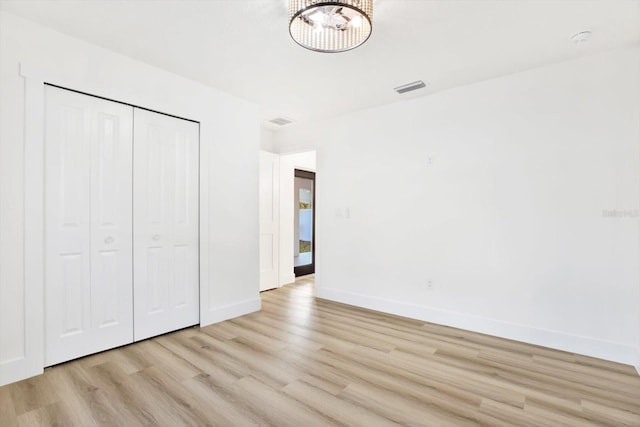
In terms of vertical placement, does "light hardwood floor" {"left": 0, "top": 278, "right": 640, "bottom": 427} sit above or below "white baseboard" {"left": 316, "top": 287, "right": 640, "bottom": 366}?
below

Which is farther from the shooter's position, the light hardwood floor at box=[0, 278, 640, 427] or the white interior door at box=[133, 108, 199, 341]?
the white interior door at box=[133, 108, 199, 341]

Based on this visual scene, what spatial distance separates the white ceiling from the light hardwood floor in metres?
2.61

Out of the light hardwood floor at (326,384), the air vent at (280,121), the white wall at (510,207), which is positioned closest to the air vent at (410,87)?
the white wall at (510,207)

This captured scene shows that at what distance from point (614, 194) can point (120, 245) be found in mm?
4267

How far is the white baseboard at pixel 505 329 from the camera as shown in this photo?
8.47 feet

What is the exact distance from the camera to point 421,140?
3662 mm

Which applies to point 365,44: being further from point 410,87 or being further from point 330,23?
point 410,87

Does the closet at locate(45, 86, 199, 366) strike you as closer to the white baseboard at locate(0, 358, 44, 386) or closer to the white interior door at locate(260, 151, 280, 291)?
the white baseboard at locate(0, 358, 44, 386)

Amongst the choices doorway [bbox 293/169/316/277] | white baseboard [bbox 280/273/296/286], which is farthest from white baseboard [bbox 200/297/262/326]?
doorway [bbox 293/169/316/277]

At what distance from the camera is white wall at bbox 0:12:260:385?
220 cm

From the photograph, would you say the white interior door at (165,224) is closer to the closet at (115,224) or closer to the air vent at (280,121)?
the closet at (115,224)

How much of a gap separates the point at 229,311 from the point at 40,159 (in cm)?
225

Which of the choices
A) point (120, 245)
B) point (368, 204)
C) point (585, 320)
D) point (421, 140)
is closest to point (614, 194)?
point (585, 320)

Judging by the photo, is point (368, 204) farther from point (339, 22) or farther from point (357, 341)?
point (339, 22)
